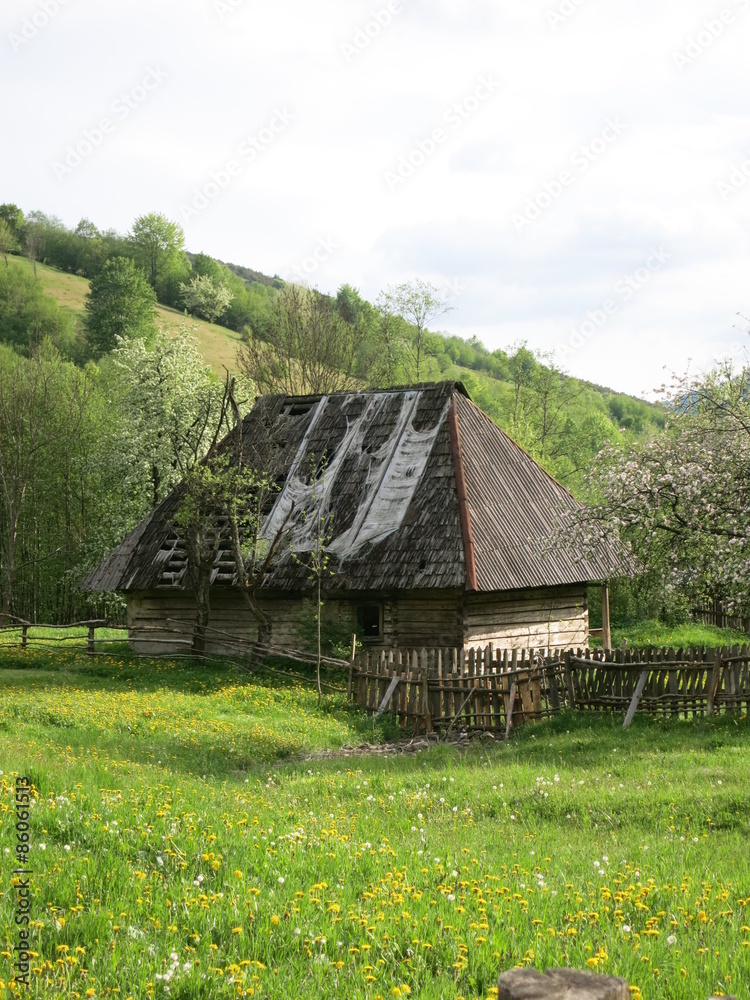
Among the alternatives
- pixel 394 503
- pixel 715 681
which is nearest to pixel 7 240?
pixel 394 503

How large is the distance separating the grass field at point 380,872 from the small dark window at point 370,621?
10026 millimetres

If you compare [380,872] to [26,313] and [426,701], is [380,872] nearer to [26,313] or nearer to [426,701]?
[426,701]

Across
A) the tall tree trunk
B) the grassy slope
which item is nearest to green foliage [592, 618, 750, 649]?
the tall tree trunk

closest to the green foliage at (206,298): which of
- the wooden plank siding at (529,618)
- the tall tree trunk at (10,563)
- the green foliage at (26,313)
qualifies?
the green foliage at (26,313)

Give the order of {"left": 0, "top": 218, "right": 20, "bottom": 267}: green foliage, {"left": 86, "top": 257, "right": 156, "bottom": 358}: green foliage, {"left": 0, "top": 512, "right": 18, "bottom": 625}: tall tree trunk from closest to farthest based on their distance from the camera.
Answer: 1. {"left": 0, "top": 512, "right": 18, "bottom": 625}: tall tree trunk
2. {"left": 86, "top": 257, "right": 156, "bottom": 358}: green foliage
3. {"left": 0, "top": 218, "right": 20, "bottom": 267}: green foliage

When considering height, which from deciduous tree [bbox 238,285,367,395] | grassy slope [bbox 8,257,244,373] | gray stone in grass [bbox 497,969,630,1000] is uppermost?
grassy slope [bbox 8,257,244,373]

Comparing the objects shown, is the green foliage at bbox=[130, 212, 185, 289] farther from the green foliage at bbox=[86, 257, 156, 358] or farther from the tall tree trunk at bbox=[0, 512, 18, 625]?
the tall tree trunk at bbox=[0, 512, 18, 625]

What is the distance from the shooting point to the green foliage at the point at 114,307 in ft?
230

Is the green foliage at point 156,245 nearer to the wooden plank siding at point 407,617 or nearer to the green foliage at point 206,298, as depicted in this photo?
the green foliage at point 206,298

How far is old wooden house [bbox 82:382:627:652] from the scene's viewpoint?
22.4 metres

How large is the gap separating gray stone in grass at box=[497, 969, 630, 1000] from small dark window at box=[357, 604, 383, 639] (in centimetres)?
2020

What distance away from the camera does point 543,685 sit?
57.3ft

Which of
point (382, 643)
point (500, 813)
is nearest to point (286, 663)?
point (382, 643)

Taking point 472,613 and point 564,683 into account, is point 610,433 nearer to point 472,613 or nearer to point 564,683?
point 472,613
